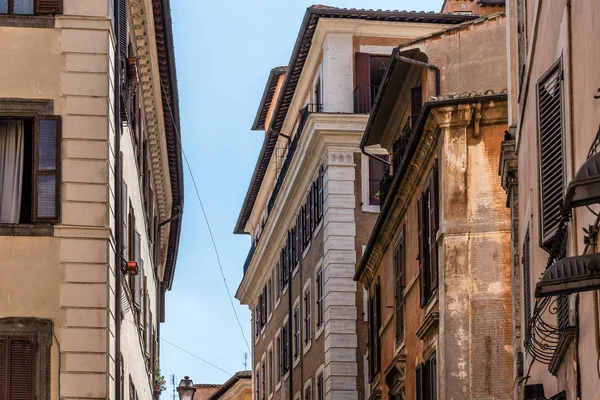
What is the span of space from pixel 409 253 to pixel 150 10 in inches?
305

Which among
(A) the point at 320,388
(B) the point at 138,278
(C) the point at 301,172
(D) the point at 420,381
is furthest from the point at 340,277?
(D) the point at 420,381

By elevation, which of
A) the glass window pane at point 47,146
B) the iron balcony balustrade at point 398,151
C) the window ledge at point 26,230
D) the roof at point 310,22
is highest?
the roof at point 310,22

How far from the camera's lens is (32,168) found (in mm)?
22719

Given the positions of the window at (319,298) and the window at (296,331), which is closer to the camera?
the window at (319,298)

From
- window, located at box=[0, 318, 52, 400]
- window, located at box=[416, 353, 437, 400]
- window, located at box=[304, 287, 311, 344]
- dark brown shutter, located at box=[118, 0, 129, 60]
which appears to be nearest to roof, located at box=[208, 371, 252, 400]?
window, located at box=[304, 287, 311, 344]

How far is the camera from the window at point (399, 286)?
30.5 metres

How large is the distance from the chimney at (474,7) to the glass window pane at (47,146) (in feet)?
82.9

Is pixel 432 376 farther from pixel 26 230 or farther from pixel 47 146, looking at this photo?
pixel 47 146

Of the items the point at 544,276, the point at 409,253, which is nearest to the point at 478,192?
the point at 409,253

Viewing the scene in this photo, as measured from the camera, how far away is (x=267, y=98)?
58.8m

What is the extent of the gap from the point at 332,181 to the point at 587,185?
35.0m

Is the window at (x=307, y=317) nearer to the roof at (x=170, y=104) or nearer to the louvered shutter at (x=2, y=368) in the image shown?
the roof at (x=170, y=104)

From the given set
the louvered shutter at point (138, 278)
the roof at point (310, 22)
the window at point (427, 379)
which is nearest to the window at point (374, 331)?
the louvered shutter at point (138, 278)

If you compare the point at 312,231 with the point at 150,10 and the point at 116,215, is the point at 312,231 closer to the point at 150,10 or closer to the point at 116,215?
the point at 150,10
